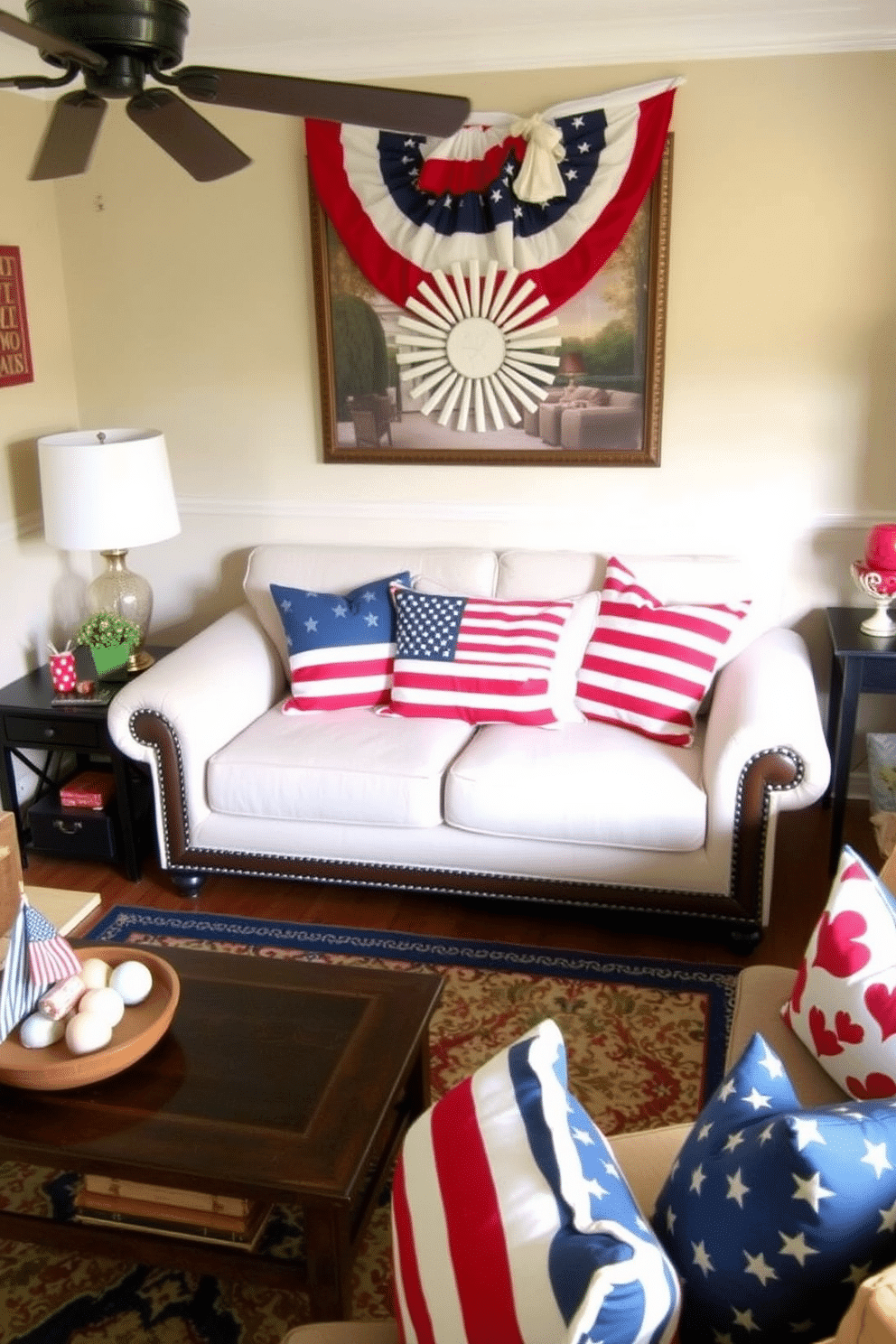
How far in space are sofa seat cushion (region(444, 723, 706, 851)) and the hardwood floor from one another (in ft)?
1.01

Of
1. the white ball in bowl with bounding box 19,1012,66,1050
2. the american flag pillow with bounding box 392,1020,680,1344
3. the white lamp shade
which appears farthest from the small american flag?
the white lamp shade

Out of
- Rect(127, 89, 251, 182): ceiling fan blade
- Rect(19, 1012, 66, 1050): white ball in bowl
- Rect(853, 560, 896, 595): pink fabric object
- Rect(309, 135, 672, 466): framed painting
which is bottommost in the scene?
Rect(19, 1012, 66, 1050): white ball in bowl

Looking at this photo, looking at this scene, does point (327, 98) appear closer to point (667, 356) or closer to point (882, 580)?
point (667, 356)

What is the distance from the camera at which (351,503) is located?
4023 mm

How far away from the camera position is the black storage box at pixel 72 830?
11.7 ft

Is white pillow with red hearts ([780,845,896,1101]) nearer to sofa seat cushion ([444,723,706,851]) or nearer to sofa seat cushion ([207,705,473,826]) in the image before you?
sofa seat cushion ([444,723,706,851])

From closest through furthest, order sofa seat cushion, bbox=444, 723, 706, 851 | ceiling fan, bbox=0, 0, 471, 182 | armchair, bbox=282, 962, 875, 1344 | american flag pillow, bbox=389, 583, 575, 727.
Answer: armchair, bbox=282, 962, 875, 1344 < ceiling fan, bbox=0, 0, 471, 182 < sofa seat cushion, bbox=444, 723, 706, 851 < american flag pillow, bbox=389, 583, 575, 727

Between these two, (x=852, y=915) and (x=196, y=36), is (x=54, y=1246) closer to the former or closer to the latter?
(x=852, y=915)

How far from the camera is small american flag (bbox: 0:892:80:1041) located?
2012 mm

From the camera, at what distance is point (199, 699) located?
11.0ft

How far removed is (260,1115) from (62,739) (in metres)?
1.88

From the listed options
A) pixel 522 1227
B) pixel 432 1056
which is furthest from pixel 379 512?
pixel 522 1227

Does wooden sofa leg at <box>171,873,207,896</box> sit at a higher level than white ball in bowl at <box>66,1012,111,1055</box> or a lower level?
lower

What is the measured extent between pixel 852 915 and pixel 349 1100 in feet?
2.84
